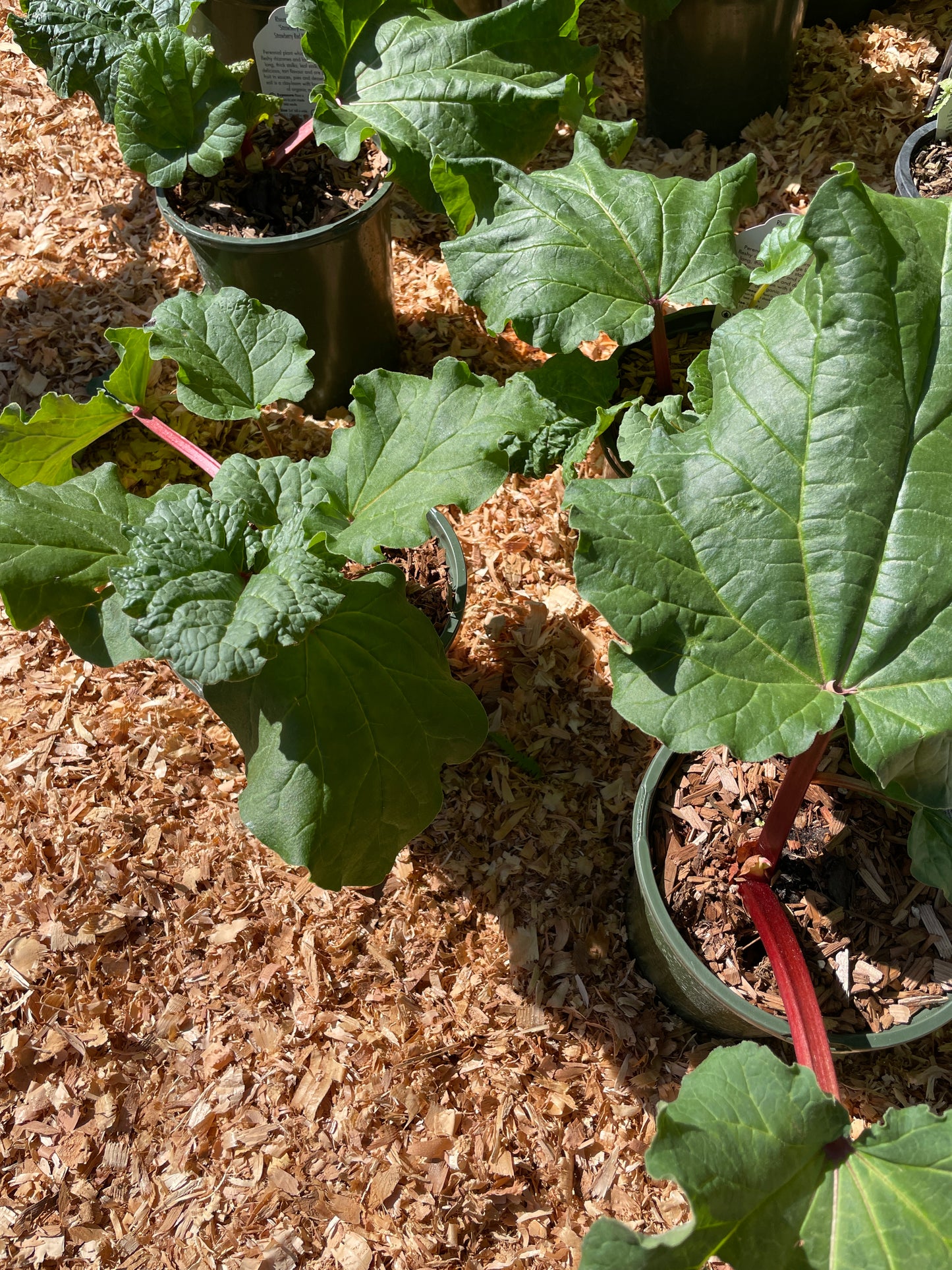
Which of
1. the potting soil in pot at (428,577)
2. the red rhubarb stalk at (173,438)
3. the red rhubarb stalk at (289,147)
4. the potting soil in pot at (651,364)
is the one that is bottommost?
the potting soil in pot at (428,577)

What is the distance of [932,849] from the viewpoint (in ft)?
3.87

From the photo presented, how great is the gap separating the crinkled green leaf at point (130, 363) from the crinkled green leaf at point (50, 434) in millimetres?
32

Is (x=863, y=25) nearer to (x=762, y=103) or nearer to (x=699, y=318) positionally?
(x=762, y=103)

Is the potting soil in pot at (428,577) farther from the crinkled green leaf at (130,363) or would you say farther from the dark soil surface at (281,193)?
the dark soil surface at (281,193)

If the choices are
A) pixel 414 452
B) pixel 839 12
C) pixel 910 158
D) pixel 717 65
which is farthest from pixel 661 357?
pixel 839 12

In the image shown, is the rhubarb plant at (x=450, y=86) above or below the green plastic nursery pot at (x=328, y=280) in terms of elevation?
above

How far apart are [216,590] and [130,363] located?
59cm

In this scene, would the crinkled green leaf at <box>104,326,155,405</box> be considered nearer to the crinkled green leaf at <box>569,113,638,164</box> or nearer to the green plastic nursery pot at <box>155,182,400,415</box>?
the green plastic nursery pot at <box>155,182,400,415</box>

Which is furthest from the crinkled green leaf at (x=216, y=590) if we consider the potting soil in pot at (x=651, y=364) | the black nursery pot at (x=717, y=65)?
the black nursery pot at (x=717, y=65)

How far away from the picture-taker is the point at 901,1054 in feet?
5.24

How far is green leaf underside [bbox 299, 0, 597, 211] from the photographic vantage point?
5.62ft

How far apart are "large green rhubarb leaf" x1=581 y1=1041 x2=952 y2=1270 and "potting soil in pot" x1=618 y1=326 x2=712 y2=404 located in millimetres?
1205

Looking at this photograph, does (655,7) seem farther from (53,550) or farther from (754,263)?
(53,550)

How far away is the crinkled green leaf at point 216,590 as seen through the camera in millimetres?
1091
